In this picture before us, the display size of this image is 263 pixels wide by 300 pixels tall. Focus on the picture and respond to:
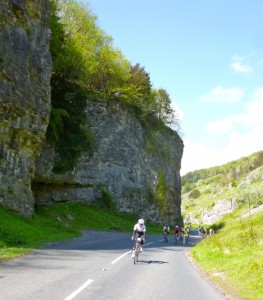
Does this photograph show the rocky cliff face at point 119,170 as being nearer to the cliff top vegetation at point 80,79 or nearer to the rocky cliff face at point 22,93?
the cliff top vegetation at point 80,79

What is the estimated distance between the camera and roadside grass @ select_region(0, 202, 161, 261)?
20.5 metres

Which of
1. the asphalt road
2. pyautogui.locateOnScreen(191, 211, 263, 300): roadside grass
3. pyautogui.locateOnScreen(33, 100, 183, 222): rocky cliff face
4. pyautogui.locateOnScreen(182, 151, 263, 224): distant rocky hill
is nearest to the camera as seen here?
the asphalt road

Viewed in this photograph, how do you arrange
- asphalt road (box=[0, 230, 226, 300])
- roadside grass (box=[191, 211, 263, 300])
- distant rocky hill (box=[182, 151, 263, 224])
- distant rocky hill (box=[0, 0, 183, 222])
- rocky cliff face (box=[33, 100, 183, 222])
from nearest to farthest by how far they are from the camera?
asphalt road (box=[0, 230, 226, 300])
roadside grass (box=[191, 211, 263, 300])
distant rocky hill (box=[0, 0, 183, 222])
rocky cliff face (box=[33, 100, 183, 222])
distant rocky hill (box=[182, 151, 263, 224])

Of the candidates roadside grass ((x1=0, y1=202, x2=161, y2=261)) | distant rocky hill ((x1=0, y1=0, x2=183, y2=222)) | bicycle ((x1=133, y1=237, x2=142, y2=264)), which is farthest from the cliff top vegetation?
bicycle ((x1=133, y1=237, x2=142, y2=264))

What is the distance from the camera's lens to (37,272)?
38.0 ft

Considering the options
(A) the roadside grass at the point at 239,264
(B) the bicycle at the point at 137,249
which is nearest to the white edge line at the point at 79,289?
(A) the roadside grass at the point at 239,264

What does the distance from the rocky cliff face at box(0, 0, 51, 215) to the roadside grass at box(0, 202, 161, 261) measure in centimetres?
285

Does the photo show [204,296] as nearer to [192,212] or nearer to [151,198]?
[151,198]

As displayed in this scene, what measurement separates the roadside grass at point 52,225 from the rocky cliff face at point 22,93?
2854 millimetres

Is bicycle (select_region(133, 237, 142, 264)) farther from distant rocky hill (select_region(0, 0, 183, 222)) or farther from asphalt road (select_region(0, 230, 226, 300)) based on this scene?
distant rocky hill (select_region(0, 0, 183, 222))

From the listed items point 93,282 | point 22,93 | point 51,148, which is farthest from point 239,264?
point 51,148

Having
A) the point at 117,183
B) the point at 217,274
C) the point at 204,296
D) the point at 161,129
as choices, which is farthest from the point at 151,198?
the point at 204,296

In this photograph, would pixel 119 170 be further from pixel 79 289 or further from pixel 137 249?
pixel 79 289

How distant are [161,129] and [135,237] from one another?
1833 inches
